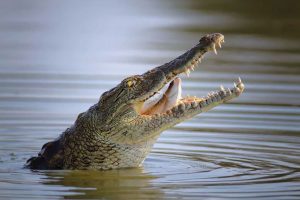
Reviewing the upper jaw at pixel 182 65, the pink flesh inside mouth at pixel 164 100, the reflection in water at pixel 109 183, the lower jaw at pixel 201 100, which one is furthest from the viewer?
the pink flesh inside mouth at pixel 164 100

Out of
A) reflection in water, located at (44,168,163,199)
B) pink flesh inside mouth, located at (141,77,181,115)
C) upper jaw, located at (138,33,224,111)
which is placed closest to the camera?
reflection in water, located at (44,168,163,199)

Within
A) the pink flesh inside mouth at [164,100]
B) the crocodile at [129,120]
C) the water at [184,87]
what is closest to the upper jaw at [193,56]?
the crocodile at [129,120]

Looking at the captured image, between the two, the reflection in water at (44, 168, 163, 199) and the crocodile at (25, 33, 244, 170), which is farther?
the crocodile at (25, 33, 244, 170)

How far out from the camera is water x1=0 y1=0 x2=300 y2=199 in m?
10.5

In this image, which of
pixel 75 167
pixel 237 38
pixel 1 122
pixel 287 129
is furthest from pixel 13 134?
pixel 237 38

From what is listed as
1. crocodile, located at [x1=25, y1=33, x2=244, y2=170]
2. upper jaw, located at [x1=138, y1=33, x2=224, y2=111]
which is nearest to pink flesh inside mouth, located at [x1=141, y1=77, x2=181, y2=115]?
crocodile, located at [x1=25, y1=33, x2=244, y2=170]

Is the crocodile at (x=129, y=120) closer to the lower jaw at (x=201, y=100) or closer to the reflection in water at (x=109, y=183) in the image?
the lower jaw at (x=201, y=100)

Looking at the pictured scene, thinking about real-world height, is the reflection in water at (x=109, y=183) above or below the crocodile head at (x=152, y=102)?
below

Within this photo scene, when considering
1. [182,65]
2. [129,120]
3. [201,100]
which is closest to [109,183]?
[129,120]

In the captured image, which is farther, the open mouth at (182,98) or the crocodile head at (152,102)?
the crocodile head at (152,102)

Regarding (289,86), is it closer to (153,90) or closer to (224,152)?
(224,152)

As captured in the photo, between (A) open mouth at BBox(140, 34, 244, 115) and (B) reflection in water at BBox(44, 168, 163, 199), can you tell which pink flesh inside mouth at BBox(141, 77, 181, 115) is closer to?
(A) open mouth at BBox(140, 34, 244, 115)

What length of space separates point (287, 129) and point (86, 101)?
2.82 m

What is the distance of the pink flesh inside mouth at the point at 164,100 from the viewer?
1087 cm
